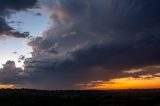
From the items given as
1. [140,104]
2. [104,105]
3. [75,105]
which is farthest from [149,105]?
[75,105]

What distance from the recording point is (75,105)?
199 metres

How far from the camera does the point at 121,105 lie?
200m

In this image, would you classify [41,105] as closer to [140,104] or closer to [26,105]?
[26,105]

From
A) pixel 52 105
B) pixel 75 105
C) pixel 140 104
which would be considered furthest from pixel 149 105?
pixel 52 105

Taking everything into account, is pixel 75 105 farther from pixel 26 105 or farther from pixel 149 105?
pixel 149 105

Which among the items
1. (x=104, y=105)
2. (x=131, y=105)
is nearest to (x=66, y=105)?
(x=104, y=105)

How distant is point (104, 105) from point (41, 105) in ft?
130

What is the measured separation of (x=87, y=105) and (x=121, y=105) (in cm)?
2197

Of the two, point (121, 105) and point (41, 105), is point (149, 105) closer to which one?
point (121, 105)

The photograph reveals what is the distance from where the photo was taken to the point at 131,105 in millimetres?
197125

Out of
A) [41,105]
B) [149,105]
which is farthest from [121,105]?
[41,105]

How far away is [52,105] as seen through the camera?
198500 mm

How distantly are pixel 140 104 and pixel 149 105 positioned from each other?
7.72 m

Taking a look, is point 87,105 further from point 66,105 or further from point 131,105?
point 131,105
